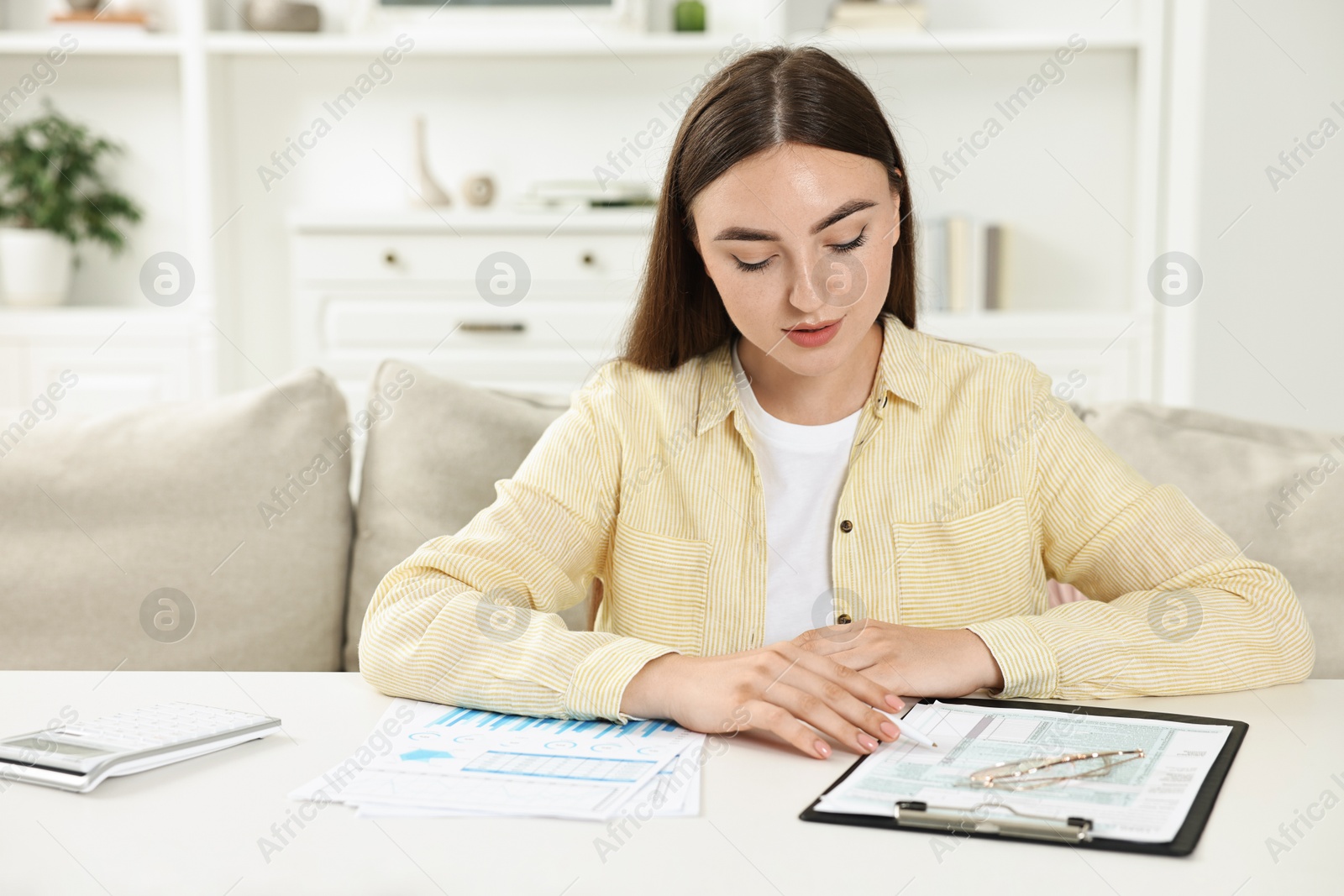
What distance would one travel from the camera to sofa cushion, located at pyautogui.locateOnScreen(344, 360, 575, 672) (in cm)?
177

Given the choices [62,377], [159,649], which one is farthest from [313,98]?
[159,649]

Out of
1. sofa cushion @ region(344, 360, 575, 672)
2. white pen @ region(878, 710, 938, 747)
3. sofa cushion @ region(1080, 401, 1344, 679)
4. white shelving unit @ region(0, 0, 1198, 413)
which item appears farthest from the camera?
white shelving unit @ region(0, 0, 1198, 413)

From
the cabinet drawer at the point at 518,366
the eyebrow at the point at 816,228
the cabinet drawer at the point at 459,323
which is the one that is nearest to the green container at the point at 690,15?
the cabinet drawer at the point at 459,323

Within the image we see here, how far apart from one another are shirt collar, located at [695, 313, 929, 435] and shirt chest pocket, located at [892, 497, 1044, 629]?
159mm

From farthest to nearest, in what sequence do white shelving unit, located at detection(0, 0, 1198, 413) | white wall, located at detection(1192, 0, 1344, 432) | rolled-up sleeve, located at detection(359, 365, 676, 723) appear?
1. white shelving unit, located at detection(0, 0, 1198, 413)
2. white wall, located at detection(1192, 0, 1344, 432)
3. rolled-up sleeve, located at detection(359, 365, 676, 723)

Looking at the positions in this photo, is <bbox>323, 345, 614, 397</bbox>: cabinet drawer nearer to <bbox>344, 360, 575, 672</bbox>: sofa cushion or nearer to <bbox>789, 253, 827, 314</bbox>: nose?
<bbox>344, 360, 575, 672</bbox>: sofa cushion

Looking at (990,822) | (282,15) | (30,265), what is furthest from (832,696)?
(30,265)

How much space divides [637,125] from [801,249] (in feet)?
7.75

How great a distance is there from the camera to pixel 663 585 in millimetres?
1431

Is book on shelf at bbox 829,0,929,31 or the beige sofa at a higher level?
book on shelf at bbox 829,0,929,31

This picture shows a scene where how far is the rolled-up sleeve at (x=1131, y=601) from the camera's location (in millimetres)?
1110

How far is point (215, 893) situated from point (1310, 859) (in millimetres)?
680

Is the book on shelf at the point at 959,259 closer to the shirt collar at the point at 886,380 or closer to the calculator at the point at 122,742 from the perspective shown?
the shirt collar at the point at 886,380

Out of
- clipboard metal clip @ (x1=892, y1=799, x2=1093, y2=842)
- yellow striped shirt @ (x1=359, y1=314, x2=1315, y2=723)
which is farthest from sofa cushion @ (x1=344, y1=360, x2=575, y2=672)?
clipboard metal clip @ (x1=892, y1=799, x2=1093, y2=842)
